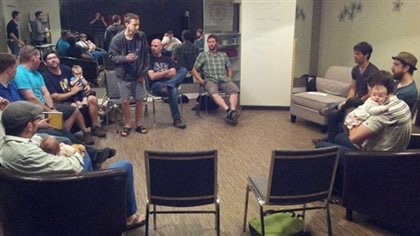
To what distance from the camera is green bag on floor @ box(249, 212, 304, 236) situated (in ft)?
8.14

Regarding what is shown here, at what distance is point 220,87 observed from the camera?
555 cm

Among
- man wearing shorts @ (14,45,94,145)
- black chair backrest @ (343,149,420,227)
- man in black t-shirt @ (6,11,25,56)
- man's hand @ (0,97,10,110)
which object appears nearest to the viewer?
black chair backrest @ (343,149,420,227)

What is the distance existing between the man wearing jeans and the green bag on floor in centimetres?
262

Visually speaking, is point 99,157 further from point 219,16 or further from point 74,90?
point 219,16

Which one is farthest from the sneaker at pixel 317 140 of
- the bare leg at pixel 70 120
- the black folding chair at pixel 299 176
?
the bare leg at pixel 70 120

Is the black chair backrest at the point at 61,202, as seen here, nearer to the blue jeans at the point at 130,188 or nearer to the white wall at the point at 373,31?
the blue jeans at the point at 130,188

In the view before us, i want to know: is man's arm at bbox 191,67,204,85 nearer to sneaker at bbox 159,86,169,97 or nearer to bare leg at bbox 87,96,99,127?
sneaker at bbox 159,86,169,97

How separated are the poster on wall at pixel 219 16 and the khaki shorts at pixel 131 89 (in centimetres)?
245

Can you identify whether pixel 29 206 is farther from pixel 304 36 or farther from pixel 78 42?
pixel 304 36

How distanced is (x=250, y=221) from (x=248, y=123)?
Answer: 2.80m

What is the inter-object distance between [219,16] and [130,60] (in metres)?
2.76

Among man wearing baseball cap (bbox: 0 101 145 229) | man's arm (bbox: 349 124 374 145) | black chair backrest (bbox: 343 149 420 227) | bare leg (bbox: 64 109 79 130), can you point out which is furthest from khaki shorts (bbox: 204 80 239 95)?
man wearing baseball cap (bbox: 0 101 145 229)

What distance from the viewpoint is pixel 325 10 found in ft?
23.4

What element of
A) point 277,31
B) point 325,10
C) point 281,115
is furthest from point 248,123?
point 325,10
